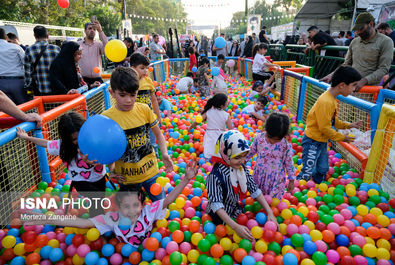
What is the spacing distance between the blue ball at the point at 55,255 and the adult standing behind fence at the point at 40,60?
2.89 m

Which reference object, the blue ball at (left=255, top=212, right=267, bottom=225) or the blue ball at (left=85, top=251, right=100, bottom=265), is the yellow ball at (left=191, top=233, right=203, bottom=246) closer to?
the blue ball at (left=255, top=212, right=267, bottom=225)

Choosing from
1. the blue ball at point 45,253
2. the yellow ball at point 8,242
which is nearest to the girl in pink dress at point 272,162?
the blue ball at point 45,253

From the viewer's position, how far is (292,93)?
6602 mm

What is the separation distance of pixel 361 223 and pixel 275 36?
3226cm

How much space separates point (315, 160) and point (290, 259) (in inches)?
64.2

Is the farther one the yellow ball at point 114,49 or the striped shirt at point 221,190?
the yellow ball at point 114,49

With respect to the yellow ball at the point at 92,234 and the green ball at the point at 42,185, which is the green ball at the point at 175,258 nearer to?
the yellow ball at the point at 92,234

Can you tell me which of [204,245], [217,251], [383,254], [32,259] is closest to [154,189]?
[204,245]

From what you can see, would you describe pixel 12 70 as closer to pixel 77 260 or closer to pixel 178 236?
pixel 77 260

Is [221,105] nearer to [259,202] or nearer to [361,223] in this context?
[259,202]

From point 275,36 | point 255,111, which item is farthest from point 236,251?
point 275,36

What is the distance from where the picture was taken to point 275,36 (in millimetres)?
31562

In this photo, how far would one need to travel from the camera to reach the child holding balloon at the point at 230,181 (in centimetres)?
226

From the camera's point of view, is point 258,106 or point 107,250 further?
point 258,106
